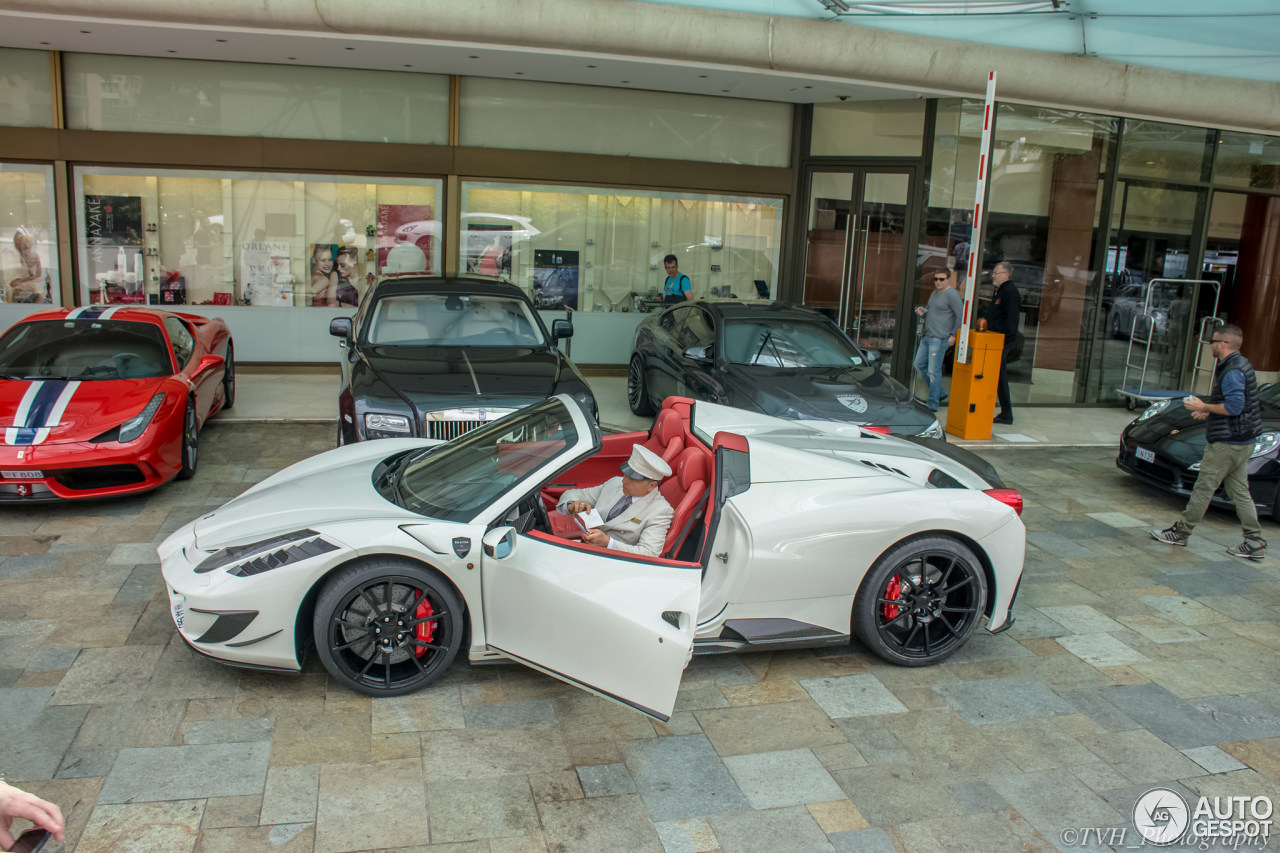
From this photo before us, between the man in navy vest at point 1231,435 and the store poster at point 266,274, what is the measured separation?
36.2 ft

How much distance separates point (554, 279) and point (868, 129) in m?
4.99

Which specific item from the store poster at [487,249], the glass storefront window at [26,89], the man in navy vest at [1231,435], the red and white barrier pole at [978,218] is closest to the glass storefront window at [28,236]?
the glass storefront window at [26,89]

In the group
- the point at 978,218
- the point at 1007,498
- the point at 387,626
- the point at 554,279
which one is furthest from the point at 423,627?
the point at 554,279

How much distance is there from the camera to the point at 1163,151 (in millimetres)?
13305

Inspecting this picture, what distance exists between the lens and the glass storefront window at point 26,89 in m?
11.9

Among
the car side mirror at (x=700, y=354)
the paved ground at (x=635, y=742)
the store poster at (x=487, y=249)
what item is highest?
the store poster at (x=487, y=249)

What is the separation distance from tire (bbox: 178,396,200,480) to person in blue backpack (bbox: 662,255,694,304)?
7008mm

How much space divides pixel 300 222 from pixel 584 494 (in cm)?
939

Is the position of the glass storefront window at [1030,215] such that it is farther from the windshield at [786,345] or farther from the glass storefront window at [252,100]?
the glass storefront window at [252,100]

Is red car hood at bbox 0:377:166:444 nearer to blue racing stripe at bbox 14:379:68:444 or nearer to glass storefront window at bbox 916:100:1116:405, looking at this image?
blue racing stripe at bbox 14:379:68:444

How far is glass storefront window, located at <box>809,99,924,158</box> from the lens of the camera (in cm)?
1298

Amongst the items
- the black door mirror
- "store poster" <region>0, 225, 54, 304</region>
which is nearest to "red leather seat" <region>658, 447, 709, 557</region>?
the black door mirror

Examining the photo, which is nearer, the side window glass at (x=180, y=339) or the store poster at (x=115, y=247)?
the side window glass at (x=180, y=339)

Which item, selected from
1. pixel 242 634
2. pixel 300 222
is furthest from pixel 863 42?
pixel 242 634
